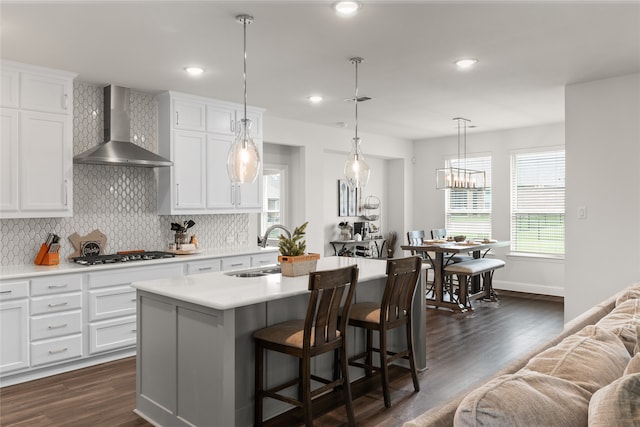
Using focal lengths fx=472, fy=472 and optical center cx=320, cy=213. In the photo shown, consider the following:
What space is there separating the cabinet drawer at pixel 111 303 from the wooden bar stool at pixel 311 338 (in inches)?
77.6

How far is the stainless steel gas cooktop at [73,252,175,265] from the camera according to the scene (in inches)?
168

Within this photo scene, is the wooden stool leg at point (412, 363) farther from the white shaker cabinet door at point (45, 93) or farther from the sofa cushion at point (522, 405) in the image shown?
the white shaker cabinet door at point (45, 93)

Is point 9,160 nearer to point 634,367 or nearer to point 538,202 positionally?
point 634,367

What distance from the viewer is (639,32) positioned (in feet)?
11.0

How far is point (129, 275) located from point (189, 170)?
1.35 meters

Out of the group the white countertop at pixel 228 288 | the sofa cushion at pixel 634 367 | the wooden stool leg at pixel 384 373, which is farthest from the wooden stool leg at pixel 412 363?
the sofa cushion at pixel 634 367

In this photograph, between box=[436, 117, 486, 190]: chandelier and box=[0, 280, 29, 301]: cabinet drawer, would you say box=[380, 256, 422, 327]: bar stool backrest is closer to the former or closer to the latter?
box=[0, 280, 29, 301]: cabinet drawer

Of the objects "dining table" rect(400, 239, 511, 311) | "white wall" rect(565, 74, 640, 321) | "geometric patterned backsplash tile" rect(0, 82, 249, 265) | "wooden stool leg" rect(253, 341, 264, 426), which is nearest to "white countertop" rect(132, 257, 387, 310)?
"wooden stool leg" rect(253, 341, 264, 426)

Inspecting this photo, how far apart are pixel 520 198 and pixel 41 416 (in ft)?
22.8

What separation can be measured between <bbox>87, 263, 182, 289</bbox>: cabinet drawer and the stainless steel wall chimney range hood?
101 cm

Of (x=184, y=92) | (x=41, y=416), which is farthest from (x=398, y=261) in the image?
(x=184, y=92)

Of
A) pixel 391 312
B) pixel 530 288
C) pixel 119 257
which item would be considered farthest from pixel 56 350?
pixel 530 288

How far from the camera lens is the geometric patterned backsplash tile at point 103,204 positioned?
427 centimetres

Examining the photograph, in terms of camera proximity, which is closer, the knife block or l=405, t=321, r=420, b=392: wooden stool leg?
l=405, t=321, r=420, b=392: wooden stool leg
